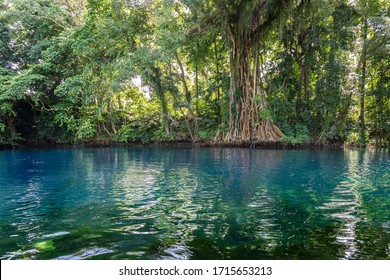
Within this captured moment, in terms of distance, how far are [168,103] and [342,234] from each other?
19778 millimetres

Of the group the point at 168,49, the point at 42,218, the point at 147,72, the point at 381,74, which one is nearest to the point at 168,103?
the point at 147,72

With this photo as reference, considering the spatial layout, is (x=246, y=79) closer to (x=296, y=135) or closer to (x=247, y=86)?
(x=247, y=86)

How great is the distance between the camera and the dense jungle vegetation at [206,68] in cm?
1780

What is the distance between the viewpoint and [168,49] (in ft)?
56.9

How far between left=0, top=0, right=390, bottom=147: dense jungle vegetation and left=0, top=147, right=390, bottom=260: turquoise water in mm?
10458

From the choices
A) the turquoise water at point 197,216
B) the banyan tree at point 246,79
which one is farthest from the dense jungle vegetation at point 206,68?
the turquoise water at point 197,216

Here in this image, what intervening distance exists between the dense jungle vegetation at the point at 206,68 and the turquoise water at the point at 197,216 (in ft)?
34.3

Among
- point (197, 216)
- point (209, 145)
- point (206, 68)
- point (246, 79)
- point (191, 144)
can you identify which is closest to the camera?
point (197, 216)

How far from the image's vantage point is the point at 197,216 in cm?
503

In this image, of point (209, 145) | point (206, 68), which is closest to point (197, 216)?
point (209, 145)

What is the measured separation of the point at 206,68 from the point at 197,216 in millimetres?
20193

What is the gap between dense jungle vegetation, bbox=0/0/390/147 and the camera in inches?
701

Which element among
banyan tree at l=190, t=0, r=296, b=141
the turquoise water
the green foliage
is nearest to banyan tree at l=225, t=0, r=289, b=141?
banyan tree at l=190, t=0, r=296, b=141

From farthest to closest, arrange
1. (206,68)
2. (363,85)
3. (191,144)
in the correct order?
(206,68), (191,144), (363,85)
